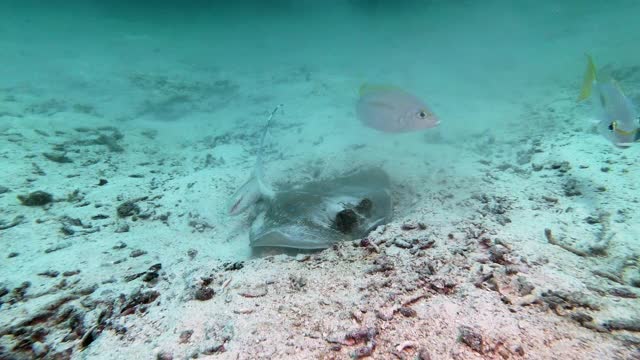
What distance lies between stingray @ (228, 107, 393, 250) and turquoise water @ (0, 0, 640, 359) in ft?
0.57

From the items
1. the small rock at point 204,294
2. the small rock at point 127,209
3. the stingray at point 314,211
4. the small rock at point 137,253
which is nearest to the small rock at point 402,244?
the stingray at point 314,211

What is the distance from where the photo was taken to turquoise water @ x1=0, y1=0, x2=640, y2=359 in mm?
2877

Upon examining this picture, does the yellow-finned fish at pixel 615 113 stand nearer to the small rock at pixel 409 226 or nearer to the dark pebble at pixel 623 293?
the dark pebble at pixel 623 293

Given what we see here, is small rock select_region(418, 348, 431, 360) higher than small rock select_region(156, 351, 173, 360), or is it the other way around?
small rock select_region(418, 348, 431, 360)

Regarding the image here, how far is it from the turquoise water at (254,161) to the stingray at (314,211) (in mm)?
172

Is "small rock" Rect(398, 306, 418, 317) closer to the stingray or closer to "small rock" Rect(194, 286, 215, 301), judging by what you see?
the stingray

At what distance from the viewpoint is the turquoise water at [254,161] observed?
9.44 ft

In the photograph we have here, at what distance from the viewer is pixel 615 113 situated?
110 inches

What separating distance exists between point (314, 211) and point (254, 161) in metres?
3.84

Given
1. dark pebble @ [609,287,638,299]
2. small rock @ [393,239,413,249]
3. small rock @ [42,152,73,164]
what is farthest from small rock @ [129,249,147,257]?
dark pebble @ [609,287,638,299]

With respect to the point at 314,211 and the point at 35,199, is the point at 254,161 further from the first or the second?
the point at 314,211

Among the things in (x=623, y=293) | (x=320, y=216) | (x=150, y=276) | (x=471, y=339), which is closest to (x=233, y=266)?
(x=150, y=276)

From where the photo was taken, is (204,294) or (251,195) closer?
(204,294)

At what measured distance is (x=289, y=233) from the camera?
3365 millimetres
